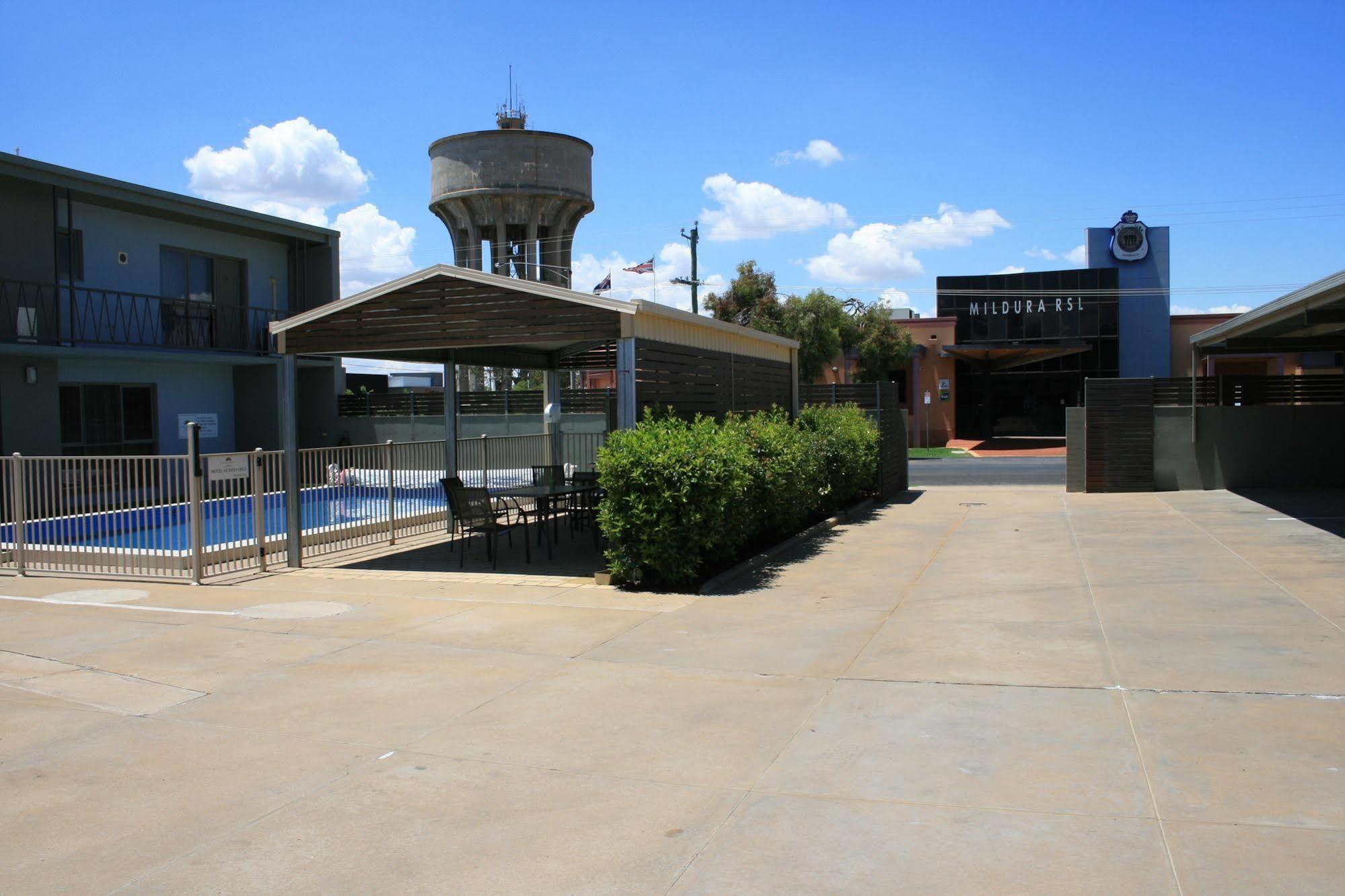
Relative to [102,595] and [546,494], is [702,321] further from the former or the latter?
[102,595]

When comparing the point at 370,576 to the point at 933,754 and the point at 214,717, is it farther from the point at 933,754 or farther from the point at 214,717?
the point at 933,754

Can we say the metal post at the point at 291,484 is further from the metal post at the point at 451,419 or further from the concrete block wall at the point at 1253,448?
the concrete block wall at the point at 1253,448

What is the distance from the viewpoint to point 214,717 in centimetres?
650

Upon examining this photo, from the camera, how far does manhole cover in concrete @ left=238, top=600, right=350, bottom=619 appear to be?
9.70 m

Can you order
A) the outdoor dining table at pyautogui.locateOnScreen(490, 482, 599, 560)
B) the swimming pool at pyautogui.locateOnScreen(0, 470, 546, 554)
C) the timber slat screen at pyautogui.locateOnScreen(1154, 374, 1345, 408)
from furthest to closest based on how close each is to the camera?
the timber slat screen at pyautogui.locateOnScreen(1154, 374, 1345, 408) → the outdoor dining table at pyautogui.locateOnScreen(490, 482, 599, 560) → the swimming pool at pyautogui.locateOnScreen(0, 470, 546, 554)

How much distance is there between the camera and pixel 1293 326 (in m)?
17.1

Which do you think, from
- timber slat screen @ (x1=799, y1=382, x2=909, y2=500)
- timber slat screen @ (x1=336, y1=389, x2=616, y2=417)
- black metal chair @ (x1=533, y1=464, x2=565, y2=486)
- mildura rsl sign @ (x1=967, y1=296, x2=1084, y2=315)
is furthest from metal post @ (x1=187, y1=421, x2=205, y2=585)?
mildura rsl sign @ (x1=967, y1=296, x2=1084, y2=315)

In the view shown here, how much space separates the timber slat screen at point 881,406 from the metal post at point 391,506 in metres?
9.62

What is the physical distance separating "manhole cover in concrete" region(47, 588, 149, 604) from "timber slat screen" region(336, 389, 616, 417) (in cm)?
1670

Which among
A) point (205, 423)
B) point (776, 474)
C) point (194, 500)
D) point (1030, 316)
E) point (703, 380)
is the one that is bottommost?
point (194, 500)

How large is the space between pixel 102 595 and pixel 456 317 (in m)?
4.90

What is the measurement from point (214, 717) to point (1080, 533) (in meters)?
12.1

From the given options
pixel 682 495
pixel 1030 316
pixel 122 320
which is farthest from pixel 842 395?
pixel 1030 316

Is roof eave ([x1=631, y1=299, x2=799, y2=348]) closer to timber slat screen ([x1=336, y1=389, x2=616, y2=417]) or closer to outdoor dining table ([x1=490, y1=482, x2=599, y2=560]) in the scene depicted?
outdoor dining table ([x1=490, y1=482, x2=599, y2=560])
